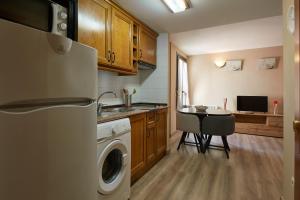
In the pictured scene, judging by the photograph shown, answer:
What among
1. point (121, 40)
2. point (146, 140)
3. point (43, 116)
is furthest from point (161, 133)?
point (43, 116)

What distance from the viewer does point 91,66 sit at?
41.4 inches

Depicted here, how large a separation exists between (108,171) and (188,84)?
449 centimetres

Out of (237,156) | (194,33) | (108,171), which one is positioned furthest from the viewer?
(194,33)

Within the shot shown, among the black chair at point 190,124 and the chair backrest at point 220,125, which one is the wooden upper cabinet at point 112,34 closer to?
the black chair at point 190,124

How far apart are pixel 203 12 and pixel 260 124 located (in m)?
3.57

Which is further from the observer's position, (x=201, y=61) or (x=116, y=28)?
(x=201, y=61)

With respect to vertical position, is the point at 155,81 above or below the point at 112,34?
below

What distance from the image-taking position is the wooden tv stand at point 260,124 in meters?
4.38

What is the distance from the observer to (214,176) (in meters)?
Answer: 2.40

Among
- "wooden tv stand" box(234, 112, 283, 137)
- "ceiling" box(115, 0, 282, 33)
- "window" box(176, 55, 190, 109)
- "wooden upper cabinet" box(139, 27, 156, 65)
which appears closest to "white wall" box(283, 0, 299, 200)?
"ceiling" box(115, 0, 282, 33)

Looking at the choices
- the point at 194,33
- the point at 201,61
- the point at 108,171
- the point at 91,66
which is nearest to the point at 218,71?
the point at 201,61

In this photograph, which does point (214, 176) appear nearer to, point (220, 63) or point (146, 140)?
point (146, 140)

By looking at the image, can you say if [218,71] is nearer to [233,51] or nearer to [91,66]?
[233,51]

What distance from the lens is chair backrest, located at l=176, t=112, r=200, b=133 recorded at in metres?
3.17
